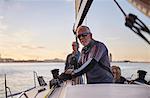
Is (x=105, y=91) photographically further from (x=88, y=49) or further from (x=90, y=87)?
(x=88, y=49)

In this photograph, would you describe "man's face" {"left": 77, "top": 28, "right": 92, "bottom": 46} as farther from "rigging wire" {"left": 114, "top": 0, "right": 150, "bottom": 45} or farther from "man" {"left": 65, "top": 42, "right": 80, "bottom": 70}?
"rigging wire" {"left": 114, "top": 0, "right": 150, "bottom": 45}

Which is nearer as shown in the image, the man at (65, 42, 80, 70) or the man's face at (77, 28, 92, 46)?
the man's face at (77, 28, 92, 46)

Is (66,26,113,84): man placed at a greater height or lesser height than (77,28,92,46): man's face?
lesser

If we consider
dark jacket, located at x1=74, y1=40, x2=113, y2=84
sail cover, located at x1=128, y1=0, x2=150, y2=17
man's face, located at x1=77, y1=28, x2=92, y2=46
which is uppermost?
man's face, located at x1=77, y1=28, x2=92, y2=46

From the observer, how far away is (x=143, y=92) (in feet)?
4.63

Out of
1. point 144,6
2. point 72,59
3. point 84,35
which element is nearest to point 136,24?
point 144,6

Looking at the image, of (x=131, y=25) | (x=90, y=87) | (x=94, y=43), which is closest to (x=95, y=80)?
(x=94, y=43)

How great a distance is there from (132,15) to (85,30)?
106 centimetres

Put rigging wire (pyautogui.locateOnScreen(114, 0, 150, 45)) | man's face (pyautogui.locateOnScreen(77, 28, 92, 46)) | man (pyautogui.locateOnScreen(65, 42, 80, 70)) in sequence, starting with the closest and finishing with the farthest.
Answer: rigging wire (pyautogui.locateOnScreen(114, 0, 150, 45)) → man's face (pyautogui.locateOnScreen(77, 28, 92, 46)) → man (pyautogui.locateOnScreen(65, 42, 80, 70))

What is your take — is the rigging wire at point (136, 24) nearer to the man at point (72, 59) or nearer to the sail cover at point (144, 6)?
the sail cover at point (144, 6)

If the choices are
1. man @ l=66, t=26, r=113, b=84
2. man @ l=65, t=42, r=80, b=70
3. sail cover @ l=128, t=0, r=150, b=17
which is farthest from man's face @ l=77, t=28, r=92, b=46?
sail cover @ l=128, t=0, r=150, b=17

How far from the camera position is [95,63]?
73.9 inches

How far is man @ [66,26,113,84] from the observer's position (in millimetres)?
1864

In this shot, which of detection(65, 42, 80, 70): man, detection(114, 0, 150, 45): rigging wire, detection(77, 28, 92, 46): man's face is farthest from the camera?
detection(65, 42, 80, 70): man
